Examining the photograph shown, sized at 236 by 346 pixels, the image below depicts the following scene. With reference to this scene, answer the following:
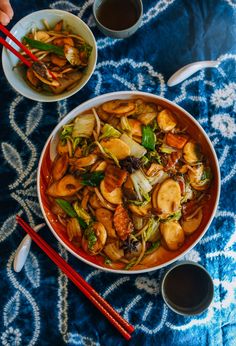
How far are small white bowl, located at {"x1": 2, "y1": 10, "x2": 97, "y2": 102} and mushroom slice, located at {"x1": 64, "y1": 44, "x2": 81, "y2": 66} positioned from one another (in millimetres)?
43

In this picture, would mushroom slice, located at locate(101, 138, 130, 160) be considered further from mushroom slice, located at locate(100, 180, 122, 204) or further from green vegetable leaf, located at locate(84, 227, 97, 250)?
green vegetable leaf, located at locate(84, 227, 97, 250)

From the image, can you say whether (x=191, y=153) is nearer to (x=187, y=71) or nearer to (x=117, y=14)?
Answer: (x=187, y=71)

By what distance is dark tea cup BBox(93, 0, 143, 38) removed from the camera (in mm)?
1592

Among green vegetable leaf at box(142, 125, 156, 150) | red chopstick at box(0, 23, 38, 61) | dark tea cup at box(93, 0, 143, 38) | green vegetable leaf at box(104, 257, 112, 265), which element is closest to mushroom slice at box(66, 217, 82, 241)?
green vegetable leaf at box(104, 257, 112, 265)

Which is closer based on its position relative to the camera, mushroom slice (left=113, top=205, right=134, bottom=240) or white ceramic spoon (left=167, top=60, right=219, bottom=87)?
mushroom slice (left=113, top=205, right=134, bottom=240)

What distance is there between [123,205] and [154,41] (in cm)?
63

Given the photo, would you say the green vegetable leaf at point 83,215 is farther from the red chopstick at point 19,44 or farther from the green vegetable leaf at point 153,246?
the red chopstick at point 19,44

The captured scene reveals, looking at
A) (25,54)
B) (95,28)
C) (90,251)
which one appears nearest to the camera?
(90,251)

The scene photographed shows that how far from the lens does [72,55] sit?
5.01 feet

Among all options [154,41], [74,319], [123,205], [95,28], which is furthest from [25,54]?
[74,319]

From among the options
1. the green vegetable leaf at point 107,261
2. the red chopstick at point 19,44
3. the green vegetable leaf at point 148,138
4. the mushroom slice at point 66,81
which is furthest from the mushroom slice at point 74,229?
the red chopstick at point 19,44

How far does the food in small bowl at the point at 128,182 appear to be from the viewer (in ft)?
4.67

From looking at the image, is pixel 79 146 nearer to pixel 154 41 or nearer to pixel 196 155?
pixel 196 155

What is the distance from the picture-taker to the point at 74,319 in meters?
1.56
